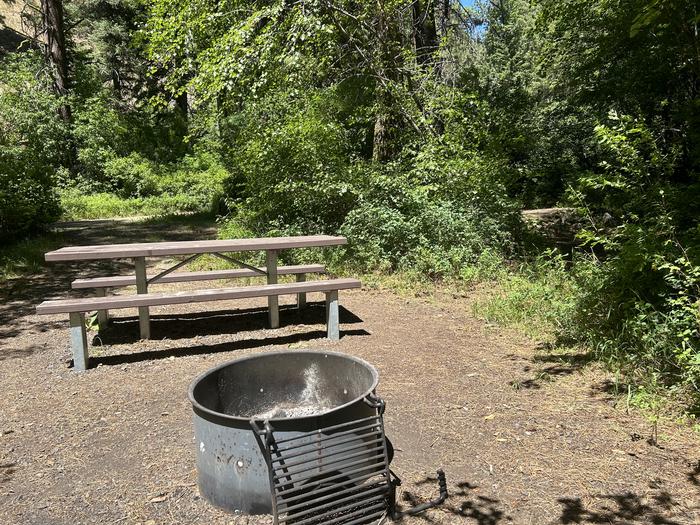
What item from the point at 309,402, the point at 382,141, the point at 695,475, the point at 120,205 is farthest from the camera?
the point at 120,205

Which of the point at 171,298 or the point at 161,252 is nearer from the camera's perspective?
the point at 171,298

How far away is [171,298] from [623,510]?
160 inches

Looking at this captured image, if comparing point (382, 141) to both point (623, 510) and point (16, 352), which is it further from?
point (623, 510)

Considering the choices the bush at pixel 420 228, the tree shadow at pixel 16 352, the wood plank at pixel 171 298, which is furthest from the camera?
the bush at pixel 420 228

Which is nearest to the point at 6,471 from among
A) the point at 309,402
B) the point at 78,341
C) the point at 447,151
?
the point at 78,341

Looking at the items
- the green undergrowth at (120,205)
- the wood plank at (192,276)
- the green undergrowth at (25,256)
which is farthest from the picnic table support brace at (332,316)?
the green undergrowth at (120,205)

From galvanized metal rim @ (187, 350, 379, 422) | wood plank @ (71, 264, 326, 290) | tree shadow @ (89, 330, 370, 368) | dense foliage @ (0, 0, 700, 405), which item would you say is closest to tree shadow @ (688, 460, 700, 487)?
dense foliage @ (0, 0, 700, 405)

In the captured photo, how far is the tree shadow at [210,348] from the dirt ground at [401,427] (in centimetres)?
2

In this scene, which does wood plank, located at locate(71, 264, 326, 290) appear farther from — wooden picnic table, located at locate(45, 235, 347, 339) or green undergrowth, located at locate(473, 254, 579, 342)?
green undergrowth, located at locate(473, 254, 579, 342)

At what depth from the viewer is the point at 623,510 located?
9.46 ft

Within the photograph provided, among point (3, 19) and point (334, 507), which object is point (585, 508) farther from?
point (3, 19)

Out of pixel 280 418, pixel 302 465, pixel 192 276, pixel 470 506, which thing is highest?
pixel 280 418

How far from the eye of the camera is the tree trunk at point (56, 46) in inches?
714

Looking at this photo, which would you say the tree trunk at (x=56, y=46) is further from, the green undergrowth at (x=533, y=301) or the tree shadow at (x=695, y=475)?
the tree shadow at (x=695, y=475)
